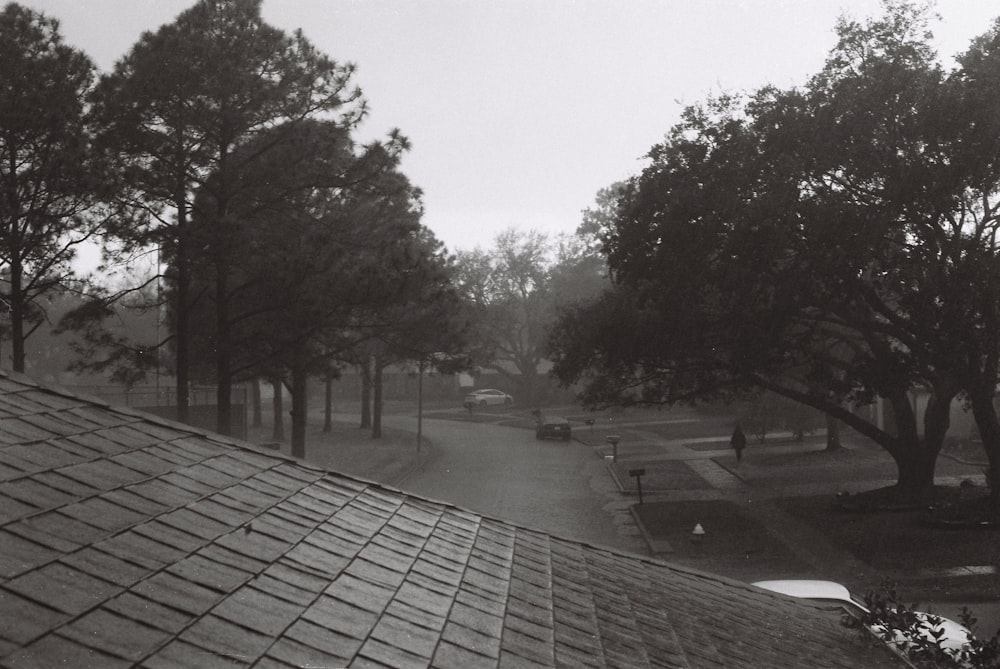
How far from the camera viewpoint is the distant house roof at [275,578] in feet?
11.3

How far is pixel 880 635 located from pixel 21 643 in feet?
22.2

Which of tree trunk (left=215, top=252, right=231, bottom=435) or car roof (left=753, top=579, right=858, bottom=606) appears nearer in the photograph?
car roof (left=753, top=579, right=858, bottom=606)

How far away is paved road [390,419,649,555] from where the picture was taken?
100 ft

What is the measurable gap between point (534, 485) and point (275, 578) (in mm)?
35357

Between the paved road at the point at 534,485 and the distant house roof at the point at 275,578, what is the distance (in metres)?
14.3

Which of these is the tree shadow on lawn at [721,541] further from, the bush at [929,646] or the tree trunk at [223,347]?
the bush at [929,646]

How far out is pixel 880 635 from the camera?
8.05 metres

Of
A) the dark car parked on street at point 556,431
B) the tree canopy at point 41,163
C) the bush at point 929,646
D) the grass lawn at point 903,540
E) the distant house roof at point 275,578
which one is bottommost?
the grass lawn at point 903,540

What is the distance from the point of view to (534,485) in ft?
129

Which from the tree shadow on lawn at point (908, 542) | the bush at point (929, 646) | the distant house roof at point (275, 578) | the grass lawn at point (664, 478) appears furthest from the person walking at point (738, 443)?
the bush at point (929, 646)

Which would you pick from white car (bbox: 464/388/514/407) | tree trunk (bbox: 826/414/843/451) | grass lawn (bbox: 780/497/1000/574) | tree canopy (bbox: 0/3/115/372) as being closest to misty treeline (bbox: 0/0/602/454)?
tree canopy (bbox: 0/3/115/372)

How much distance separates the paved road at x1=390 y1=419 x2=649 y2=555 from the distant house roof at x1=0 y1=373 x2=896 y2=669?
1433 centimetres

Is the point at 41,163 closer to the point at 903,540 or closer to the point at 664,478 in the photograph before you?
the point at 903,540

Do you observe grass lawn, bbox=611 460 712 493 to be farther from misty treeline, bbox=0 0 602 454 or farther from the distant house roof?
the distant house roof
